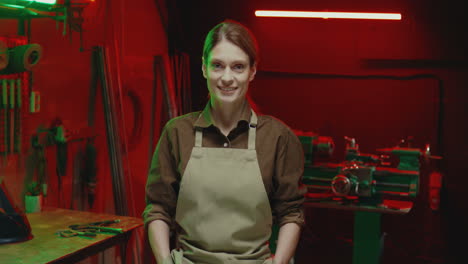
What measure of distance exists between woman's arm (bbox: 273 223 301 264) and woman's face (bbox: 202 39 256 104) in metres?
0.52

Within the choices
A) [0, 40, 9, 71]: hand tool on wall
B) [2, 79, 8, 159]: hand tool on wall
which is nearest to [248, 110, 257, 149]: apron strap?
[0, 40, 9, 71]: hand tool on wall

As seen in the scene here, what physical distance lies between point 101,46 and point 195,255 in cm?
222

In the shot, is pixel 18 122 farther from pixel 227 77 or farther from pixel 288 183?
pixel 288 183

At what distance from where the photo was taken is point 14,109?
2.96 meters

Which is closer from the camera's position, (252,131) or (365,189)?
(252,131)

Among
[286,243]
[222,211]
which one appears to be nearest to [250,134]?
[222,211]

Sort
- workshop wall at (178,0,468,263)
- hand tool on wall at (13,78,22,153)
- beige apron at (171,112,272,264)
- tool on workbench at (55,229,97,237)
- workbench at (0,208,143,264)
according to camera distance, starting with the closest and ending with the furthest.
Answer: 1. beige apron at (171,112,272,264)
2. workbench at (0,208,143,264)
3. tool on workbench at (55,229,97,237)
4. hand tool on wall at (13,78,22,153)
5. workshop wall at (178,0,468,263)

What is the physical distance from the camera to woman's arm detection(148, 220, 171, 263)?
6.31 feet

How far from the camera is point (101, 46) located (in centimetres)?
373

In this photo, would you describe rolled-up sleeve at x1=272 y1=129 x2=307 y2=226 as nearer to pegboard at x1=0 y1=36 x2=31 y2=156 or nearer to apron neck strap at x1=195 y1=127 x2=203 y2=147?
apron neck strap at x1=195 y1=127 x2=203 y2=147

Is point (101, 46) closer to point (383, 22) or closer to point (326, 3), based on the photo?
point (326, 3)

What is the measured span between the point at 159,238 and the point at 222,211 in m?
0.25

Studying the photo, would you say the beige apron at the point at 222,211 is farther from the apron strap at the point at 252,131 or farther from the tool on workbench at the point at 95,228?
the tool on workbench at the point at 95,228

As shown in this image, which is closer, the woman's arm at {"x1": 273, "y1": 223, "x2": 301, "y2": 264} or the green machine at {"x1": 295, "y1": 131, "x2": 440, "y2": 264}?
the woman's arm at {"x1": 273, "y1": 223, "x2": 301, "y2": 264}
